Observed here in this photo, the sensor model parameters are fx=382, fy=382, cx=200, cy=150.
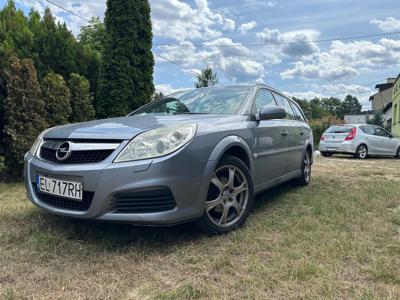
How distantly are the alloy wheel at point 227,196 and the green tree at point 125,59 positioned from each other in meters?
4.55

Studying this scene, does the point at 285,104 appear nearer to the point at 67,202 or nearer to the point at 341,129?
the point at 67,202

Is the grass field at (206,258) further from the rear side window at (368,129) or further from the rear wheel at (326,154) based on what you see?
the rear wheel at (326,154)

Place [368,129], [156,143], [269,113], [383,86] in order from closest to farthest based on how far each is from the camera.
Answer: [156,143] → [269,113] → [368,129] → [383,86]

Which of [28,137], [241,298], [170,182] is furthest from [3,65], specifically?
[241,298]

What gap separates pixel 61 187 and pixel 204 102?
1796mm

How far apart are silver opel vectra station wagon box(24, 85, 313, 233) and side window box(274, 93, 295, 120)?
47.6 inches

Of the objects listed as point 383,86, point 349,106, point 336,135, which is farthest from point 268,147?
point 349,106

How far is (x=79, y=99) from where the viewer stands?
645cm

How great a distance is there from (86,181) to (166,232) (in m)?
0.93

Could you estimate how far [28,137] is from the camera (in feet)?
18.0

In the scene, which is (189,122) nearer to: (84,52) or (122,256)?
(122,256)

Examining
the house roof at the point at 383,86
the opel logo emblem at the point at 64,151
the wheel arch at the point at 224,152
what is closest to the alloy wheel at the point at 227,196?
the wheel arch at the point at 224,152

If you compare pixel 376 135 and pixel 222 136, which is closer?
pixel 222 136

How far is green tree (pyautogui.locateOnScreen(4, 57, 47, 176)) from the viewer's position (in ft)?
17.5
